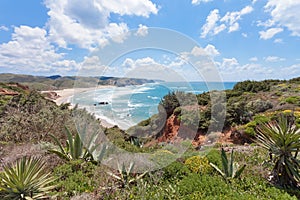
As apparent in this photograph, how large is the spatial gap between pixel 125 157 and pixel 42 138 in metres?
3.90

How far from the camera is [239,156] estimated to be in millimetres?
6359

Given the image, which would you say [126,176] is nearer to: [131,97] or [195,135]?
[131,97]

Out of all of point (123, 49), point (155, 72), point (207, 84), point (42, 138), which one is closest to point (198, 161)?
point (207, 84)

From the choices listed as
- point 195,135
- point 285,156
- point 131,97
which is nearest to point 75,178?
point 131,97

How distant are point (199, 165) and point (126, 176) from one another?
1892 mm

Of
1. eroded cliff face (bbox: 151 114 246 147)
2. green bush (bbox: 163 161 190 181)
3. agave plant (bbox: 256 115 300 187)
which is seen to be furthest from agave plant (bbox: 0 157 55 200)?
eroded cliff face (bbox: 151 114 246 147)

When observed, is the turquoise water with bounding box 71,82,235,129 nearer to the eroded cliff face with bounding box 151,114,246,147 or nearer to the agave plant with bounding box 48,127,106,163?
the agave plant with bounding box 48,127,106,163

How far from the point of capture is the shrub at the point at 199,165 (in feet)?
16.4

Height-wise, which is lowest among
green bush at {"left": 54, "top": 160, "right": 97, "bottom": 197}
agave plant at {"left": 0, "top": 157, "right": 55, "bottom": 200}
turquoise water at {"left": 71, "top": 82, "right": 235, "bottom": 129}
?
green bush at {"left": 54, "top": 160, "right": 97, "bottom": 197}

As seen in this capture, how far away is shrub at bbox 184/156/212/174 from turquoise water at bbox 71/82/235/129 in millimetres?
2330

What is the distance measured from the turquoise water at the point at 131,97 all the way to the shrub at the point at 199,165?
2.33 meters

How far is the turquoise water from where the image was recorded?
6.58 meters

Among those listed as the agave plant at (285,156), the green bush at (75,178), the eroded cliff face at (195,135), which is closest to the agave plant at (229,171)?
the agave plant at (285,156)

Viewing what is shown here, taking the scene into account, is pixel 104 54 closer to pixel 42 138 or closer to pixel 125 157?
pixel 125 157
